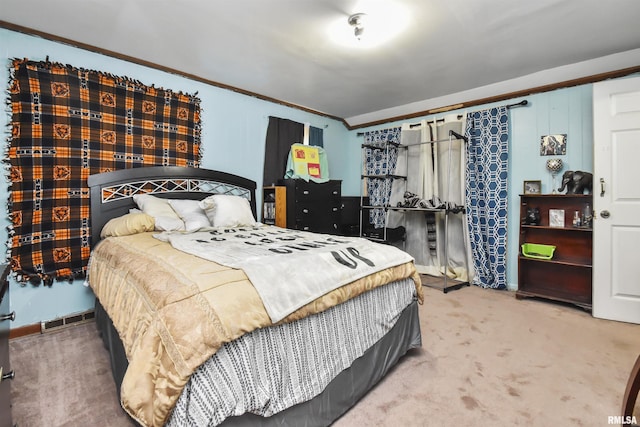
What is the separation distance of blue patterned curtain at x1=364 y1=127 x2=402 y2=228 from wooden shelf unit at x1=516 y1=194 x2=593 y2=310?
177 cm

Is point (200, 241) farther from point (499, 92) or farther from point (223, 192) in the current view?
point (499, 92)

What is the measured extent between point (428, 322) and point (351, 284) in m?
1.42

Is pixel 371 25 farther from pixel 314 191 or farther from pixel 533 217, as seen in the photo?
pixel 533 217

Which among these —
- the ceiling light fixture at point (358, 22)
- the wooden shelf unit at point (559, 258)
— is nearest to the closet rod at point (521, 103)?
the wooden shelf unit at point (559, 258)

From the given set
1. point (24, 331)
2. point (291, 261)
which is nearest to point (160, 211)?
point (24, 331)

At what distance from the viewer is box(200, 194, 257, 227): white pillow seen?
2.77m

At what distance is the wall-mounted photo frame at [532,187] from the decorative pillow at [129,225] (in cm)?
381

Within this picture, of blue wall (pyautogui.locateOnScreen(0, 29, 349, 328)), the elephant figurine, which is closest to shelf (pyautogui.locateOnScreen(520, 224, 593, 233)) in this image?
the elephant figurine

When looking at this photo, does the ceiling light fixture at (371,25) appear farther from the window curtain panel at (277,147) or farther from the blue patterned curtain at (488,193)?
the blue patterned curtain at (488,193)

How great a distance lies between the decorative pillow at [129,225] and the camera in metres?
2.39

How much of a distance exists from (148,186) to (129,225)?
68 centimetres

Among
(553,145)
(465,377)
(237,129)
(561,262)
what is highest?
(237,129)

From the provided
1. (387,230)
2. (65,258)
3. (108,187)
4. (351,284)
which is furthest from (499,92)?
(65,258)

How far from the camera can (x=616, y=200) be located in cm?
268
